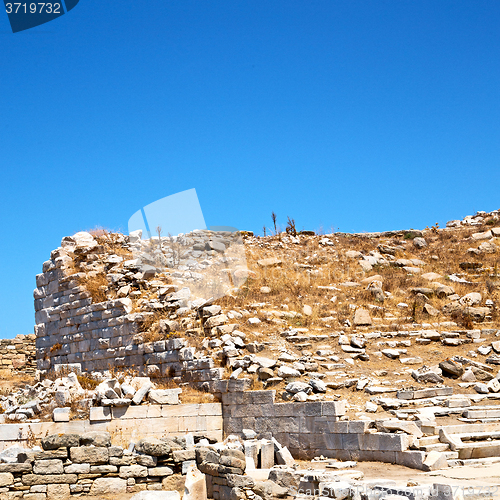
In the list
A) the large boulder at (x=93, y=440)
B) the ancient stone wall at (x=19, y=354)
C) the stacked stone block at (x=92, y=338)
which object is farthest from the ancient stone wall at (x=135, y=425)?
the ancient stone wall at (x=19, y=354)

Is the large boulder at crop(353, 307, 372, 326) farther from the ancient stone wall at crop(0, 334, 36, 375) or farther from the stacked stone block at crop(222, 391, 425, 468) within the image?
the ancient stone wall at crop(0, 334, 36, 375)

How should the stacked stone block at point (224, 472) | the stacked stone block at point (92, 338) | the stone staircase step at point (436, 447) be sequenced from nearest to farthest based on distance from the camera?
the stacked stone block at point (224, 472) < the stone staircase step at point (436, 447) < the stacked stone block at point (92, 338)

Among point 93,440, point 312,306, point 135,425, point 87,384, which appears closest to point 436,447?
point 93,440

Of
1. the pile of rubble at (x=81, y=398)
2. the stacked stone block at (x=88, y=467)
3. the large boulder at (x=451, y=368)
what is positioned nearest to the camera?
the stacked stone block at (x=88, y=467)

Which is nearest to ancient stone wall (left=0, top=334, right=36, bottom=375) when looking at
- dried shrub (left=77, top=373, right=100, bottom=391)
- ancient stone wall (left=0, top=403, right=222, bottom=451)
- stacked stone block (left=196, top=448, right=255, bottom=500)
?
dried shrub (left=77, top=373, right=100, bottom=391)

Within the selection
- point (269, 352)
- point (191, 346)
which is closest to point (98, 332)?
point (191, 346)

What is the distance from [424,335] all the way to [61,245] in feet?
35.9

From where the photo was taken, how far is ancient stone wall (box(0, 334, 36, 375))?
21680 mm

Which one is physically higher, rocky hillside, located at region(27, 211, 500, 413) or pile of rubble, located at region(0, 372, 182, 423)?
rocky hillside, located at region(27, 211, 500, 413)

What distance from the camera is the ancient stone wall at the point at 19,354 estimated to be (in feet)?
71.1

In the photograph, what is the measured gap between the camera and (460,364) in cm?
1231

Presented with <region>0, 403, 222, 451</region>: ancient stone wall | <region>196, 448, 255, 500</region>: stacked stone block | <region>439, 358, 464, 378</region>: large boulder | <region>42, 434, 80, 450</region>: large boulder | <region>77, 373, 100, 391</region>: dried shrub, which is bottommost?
<region>196, 448, 255, 500</region>: stacked stone block

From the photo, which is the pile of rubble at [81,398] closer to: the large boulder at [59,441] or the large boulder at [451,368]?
the large boulder at [59,441]

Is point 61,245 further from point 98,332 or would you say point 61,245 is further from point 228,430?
point 228,430
